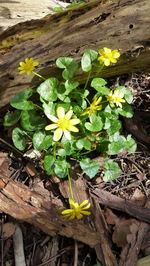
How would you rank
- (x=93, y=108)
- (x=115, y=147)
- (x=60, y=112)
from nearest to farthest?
1. (x=60, y=112)
2. (x=93, y=108)
3. (x=115, y=147)

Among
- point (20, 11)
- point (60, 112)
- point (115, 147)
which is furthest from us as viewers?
point (20, 11)

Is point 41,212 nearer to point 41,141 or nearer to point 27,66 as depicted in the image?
point 41,141

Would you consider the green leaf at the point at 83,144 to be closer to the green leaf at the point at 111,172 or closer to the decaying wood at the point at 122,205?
the green leaf at the point at 111,172

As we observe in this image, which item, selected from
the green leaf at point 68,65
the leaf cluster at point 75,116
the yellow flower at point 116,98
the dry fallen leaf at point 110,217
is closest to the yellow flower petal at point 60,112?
the leaf cluster at point 75,116

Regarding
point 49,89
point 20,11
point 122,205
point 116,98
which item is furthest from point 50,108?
point 20,11

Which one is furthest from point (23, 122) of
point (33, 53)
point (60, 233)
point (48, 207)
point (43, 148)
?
point (60, 233)
